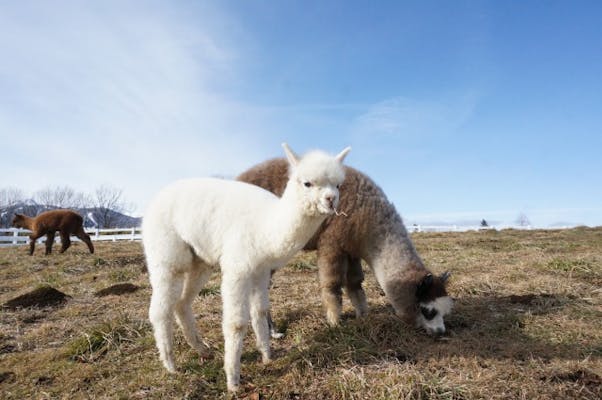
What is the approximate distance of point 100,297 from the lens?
887 cm

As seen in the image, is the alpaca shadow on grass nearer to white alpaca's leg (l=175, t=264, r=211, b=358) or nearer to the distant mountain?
white alpaca's leg (l=175, t=264, r=211, b=358)

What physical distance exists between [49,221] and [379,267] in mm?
17207

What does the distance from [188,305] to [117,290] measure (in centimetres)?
502

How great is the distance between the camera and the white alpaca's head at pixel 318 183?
373cm

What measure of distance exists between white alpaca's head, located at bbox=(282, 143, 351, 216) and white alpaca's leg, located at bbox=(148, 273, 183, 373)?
6.22ft

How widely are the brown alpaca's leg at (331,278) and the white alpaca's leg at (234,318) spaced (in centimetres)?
212

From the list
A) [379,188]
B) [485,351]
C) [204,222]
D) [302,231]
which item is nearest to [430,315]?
[485,351]

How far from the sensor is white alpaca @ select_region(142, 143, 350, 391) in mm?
3939

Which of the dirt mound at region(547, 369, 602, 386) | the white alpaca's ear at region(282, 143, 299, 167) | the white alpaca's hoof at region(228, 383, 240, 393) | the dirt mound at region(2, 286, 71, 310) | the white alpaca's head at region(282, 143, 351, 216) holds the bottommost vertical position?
the white alpaca's hoof at region(228, 383, 240, 393)

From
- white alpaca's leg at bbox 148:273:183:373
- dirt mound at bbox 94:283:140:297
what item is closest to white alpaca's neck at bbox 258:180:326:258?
white alpaca's leg at bbox 148:273:183:373

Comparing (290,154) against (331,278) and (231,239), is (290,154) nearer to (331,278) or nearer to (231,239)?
(231,239)

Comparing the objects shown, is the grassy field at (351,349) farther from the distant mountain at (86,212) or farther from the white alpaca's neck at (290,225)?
the distant mountain at (86,212)

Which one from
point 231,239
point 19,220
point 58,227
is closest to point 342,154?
point 231,239

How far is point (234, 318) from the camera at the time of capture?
4.17m
